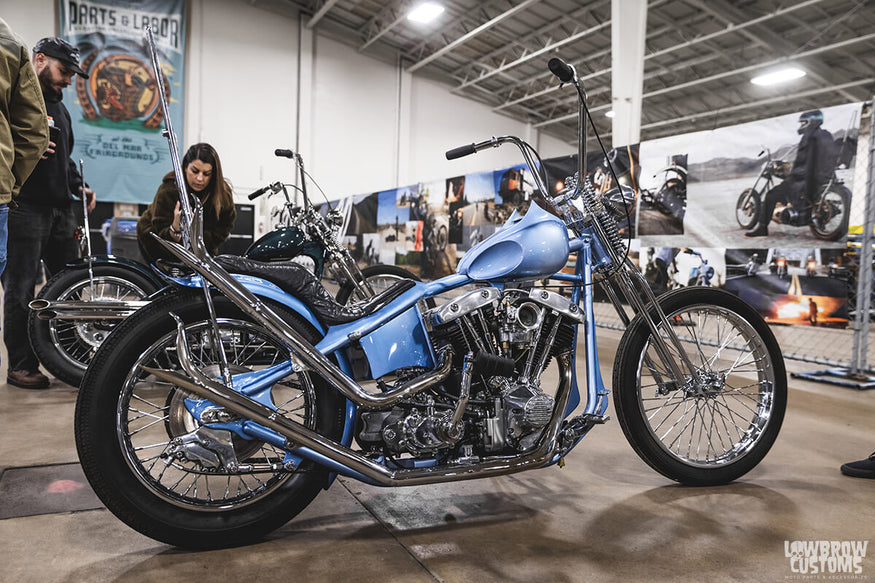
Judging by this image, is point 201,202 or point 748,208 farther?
point 748,208

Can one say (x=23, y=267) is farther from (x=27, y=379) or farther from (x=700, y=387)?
(x=700, y=387)

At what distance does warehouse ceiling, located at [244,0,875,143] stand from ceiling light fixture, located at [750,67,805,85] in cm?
17

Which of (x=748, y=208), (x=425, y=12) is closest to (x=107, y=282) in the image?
(x=748, y=208)

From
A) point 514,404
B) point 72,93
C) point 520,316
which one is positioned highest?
point 72,93

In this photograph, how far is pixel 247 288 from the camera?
1.64 meters

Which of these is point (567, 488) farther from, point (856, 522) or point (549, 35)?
point (549, 35)

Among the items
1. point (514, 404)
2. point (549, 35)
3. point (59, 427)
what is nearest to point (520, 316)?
point (514, 404)

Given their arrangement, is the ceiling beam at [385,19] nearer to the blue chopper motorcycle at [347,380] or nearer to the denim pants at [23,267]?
Result: the denim pants at [23,267]

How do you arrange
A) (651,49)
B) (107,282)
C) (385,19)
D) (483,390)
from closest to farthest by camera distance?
(483,390), (107,282), (651,49), (385,19)

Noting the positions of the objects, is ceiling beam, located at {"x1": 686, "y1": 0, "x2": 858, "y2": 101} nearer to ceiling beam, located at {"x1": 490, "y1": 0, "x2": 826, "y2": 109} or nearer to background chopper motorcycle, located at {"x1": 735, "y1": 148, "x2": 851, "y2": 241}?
ceiling beam, located at {"x1": 490, "y1": 0, "x2": 826, "y2": 109}

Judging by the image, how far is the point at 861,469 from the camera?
2361 mm

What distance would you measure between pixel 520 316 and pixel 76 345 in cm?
286

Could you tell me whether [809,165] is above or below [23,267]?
above

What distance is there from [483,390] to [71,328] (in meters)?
2.71
